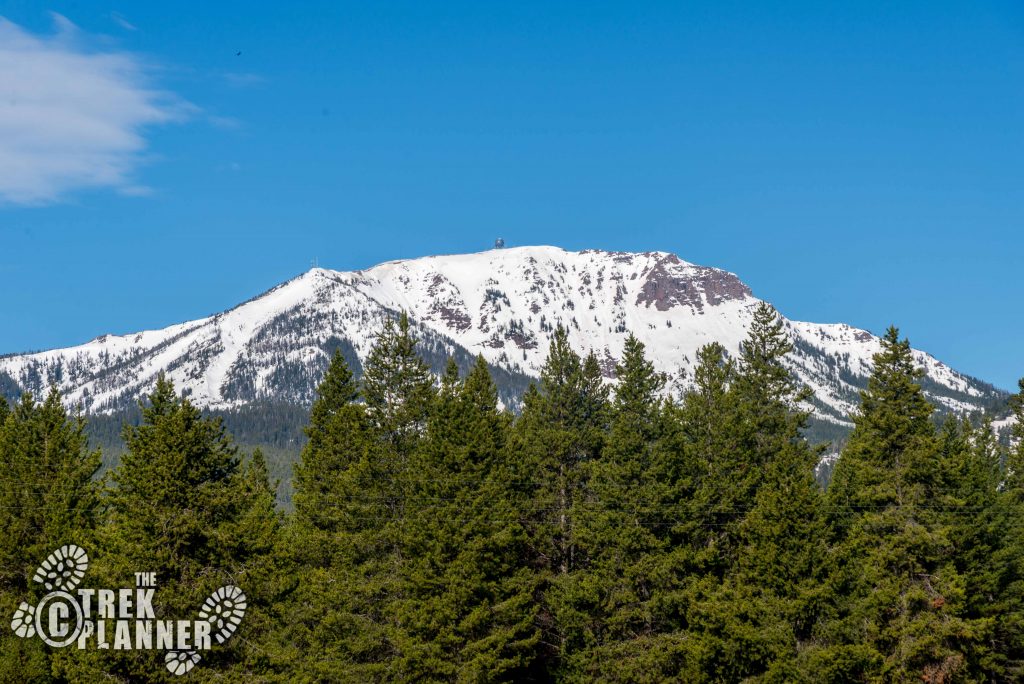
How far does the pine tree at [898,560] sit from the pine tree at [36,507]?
34838mm

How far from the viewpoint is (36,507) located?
54.2m

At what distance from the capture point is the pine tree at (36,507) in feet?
169

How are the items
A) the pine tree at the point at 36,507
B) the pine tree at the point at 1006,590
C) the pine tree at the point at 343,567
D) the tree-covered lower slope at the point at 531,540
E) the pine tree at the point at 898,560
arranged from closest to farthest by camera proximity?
the tree-covered lower slope at the point at 531,540 → the pine tree at the point at 36,507 → the pine tree at the point at 898,560 → the pine tree at the point at 343,567 → the pine tree at the point at 1006,590

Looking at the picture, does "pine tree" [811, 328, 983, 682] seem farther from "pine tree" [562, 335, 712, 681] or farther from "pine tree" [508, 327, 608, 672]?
"pine tree" [508, 327, 608, 672]

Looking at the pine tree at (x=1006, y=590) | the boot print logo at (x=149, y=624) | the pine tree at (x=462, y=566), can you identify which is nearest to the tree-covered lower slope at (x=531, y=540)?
the pine tree at (x=462, y=566)

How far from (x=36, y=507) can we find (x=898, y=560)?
132 ft

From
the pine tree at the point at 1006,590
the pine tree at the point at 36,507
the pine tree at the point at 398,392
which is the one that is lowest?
the pine tree at the point at 1006,590

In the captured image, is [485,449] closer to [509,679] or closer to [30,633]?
[509,679]

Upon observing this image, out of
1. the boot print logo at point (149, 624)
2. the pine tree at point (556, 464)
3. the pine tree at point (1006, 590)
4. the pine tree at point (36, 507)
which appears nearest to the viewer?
the boot print logo at point (149, 624)

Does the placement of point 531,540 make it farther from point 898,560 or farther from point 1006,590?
point 1006,590

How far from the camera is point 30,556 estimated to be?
53031mm

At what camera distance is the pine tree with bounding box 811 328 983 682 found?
5203 cm

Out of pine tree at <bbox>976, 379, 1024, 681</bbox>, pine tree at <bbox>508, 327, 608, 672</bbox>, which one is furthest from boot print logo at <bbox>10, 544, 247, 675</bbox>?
pine tree at <bbox>976, 379, 1024, 681</bbox>

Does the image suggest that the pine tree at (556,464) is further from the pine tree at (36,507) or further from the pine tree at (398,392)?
the pine tree at (36,507)
